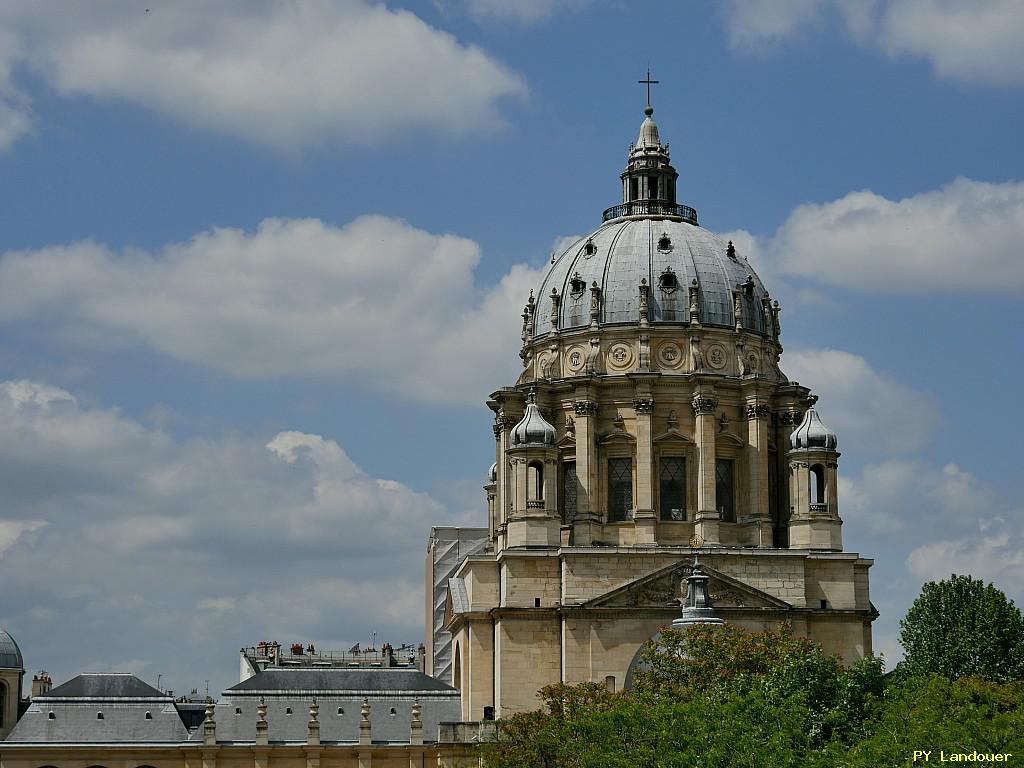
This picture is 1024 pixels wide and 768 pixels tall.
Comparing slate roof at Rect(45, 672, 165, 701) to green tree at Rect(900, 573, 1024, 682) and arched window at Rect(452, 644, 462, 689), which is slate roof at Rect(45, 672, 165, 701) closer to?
arched window at Rect(452, 644, 462, 689)

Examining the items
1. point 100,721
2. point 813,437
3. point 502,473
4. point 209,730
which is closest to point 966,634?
point 813,437

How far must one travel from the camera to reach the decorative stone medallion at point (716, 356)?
10775 centimetres

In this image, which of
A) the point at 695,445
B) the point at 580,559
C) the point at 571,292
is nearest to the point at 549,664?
the point at 580,559

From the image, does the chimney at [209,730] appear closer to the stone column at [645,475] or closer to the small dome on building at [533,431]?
the small dome on building at [533,431]

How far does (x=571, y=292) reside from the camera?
11131cm

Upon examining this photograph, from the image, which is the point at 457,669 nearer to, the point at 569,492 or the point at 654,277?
the point at 569,492

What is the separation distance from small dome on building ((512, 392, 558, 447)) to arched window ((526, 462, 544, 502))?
3.96 ft

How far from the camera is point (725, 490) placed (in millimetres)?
107062

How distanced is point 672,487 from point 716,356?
7.57m

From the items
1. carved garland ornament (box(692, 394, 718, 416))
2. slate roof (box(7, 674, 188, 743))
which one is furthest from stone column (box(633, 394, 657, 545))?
slate roof (box(7, 674, 188, 743))

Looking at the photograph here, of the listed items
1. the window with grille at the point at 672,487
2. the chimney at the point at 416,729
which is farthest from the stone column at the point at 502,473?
the chimney at the point at 416,729

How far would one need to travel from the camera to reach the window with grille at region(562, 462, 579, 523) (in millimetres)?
106125

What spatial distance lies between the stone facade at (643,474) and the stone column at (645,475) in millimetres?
99

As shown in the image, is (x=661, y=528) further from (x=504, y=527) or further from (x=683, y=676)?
(x=683, y=676)
